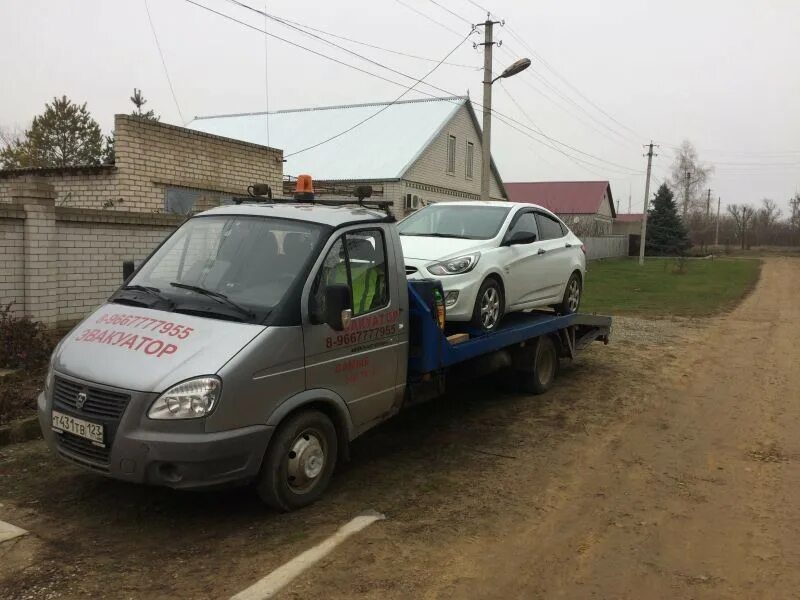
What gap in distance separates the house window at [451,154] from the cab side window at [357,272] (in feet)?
80.7

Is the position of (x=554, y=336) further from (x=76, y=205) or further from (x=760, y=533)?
(x=76, y=205)

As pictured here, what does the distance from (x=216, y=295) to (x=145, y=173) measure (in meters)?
8.30

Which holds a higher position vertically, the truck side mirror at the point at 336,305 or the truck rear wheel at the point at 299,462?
the truck side mirror at the point at 336,305

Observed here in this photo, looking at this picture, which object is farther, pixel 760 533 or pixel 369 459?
pixel 369 459

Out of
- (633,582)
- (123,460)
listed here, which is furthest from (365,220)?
(633,582)

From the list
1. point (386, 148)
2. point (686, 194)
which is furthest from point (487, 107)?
point (686, 194)

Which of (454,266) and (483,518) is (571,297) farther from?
(483,518)

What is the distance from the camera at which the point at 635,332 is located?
533 inches

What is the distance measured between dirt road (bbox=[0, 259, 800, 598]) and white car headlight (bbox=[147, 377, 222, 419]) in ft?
2.74

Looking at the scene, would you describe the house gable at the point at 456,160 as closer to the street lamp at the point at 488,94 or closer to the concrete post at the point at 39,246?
the street lamp at the point at 488,94

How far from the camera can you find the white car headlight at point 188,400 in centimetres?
381

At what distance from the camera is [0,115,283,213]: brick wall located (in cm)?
1150

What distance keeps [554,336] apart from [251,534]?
209 inches

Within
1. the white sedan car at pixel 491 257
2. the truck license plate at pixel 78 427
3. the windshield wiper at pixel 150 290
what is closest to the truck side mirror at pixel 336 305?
the windshield wiper at pixel 150 290
